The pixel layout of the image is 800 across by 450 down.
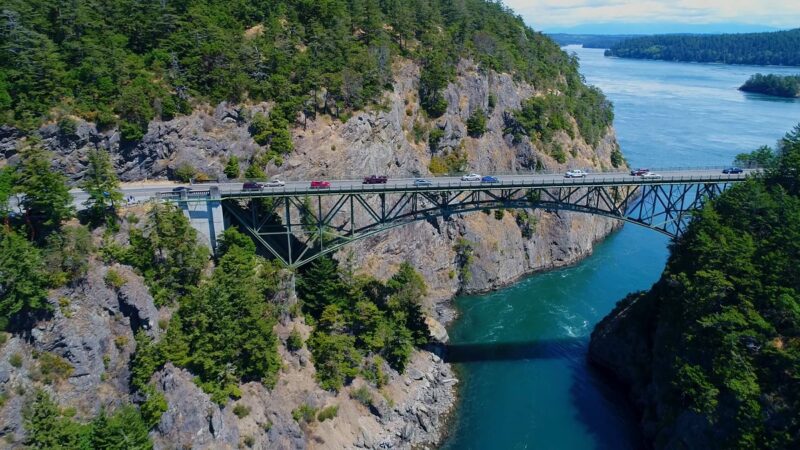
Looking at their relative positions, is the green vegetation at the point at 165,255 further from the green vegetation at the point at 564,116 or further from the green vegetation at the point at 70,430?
the green vegetation at the point at 564,116

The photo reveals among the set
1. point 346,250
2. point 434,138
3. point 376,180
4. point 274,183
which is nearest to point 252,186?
point 274,183

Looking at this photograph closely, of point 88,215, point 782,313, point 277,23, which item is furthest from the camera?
point 277,23

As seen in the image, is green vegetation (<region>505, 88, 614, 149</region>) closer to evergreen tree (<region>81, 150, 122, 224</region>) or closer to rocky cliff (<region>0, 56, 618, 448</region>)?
rocky cliff (<region>0, 56, 618, 448</region>)

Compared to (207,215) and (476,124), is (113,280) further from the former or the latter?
(476,124)

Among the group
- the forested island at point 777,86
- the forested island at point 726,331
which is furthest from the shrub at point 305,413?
the forested island at point 777,86

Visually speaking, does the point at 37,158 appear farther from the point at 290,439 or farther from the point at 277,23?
the point at 277,23

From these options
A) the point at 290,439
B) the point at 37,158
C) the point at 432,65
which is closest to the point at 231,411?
the point at 290,439

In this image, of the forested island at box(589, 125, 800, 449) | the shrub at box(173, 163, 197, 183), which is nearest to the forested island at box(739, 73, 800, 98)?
the forested island at box(589, 125, 800, 449)
